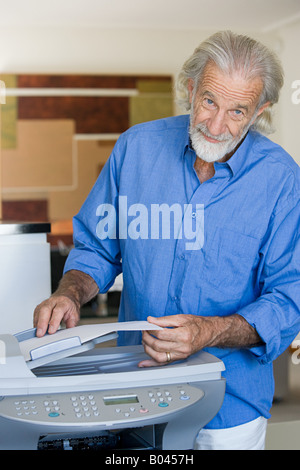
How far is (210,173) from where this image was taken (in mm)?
1262

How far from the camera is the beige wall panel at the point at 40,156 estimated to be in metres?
5.32

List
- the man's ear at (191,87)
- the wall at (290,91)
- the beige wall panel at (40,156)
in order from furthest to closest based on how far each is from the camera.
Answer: the wall at (290,91)
the beige wall panel at (40,156)
the man's ear at (191,87)

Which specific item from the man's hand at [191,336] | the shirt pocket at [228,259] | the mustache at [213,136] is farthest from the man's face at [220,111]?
the man's hand at [191,336]

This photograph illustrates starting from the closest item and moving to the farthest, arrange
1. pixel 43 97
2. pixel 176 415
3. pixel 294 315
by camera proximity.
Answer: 1. pixel 176 415
2. pixel 294 315
3. pixel 43 97

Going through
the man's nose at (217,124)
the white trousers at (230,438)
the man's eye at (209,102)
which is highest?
the man's eye at (209,102)

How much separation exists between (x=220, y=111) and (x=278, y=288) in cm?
34

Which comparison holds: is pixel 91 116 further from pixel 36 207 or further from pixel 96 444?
pixel 96 444

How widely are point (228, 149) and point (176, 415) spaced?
0.52m

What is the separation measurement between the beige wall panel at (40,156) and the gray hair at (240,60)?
4236mm

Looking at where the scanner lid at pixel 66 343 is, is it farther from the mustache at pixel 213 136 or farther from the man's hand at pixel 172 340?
the mustache at pixel 213 136

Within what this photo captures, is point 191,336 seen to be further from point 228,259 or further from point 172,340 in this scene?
point 228,259

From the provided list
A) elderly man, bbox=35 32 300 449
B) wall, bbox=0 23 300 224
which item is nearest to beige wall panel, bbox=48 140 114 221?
wall, bbox=0 23 300 224

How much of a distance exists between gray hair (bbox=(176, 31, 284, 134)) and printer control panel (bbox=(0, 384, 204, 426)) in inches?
22.7

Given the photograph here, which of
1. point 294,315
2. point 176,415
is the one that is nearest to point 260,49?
point 294,315
